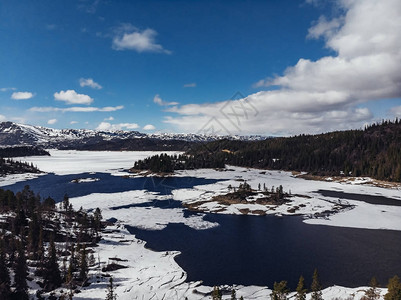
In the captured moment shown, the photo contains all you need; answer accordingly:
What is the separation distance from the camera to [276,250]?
6550cm

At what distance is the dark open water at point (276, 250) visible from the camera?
170ft

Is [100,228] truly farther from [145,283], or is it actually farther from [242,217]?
[242,217]

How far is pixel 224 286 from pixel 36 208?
64.7 m

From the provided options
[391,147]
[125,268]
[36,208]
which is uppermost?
[391,147]

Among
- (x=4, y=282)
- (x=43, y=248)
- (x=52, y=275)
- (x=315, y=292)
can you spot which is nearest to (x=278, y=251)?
(x=315, y=292)

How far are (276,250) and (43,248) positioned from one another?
165 feet

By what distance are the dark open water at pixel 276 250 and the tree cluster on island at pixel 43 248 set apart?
15.7 meters

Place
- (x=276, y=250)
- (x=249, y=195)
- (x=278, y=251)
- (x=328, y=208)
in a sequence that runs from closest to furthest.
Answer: (x=278, y=251)
(x=276, y=250)
(x=328, y=208)
(x=249, y=195)

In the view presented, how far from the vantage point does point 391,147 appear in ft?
655

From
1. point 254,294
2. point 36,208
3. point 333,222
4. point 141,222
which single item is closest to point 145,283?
point 254,294

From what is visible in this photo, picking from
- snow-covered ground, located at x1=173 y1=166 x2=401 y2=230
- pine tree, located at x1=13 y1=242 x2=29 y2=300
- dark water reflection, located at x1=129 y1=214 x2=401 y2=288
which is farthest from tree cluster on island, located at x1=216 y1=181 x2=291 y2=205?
pine tree, located at x1=13 y1=242 x2=29 y2=300

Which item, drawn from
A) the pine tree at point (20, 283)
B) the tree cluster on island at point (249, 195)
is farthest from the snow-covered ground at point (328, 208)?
the pine tree at point (20, 283)

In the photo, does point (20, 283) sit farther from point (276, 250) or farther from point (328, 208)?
point (328, 208)

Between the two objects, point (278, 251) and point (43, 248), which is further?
point (278, 251)
